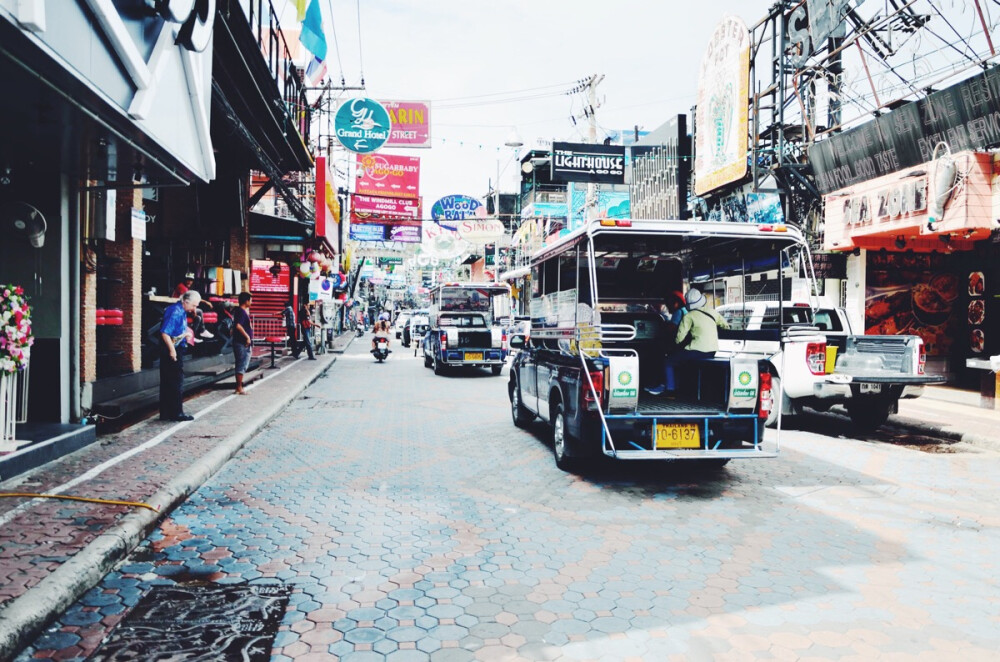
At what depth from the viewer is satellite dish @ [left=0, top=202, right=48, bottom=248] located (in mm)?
7477

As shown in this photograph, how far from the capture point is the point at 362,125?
54.9ft

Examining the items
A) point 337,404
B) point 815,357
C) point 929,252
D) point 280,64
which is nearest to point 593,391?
point 815,357

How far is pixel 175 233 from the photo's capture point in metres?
14.8

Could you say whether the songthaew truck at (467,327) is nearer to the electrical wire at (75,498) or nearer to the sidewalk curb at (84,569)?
the sidewalk curb at (84,569)

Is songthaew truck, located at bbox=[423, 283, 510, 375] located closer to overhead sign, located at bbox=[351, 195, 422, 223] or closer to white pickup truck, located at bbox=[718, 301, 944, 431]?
overhead sign, located at bbox=[351, 195, 422, 223]

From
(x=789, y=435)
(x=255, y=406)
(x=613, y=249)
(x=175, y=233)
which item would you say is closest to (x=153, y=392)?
(x=255, y=406)

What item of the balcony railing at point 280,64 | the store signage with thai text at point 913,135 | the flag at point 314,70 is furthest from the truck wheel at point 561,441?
the flag at point 314,70

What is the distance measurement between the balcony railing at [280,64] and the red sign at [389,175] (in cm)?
293

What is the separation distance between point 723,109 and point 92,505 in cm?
1749

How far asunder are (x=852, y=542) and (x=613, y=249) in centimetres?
419

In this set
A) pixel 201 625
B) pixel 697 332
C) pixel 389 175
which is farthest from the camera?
pixel 389 175

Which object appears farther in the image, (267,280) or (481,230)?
(481,230)

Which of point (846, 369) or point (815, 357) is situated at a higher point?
point (815, 357)

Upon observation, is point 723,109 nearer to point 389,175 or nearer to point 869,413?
point 869,413
